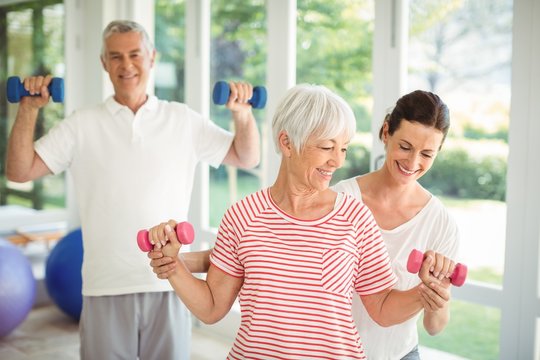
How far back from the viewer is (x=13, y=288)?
370 cm

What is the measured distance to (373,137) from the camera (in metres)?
2.98

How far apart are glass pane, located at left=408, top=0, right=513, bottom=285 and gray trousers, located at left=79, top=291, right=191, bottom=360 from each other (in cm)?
166

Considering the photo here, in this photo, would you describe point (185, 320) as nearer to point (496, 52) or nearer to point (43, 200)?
point (43, 200)

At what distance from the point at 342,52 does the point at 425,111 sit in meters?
2.38

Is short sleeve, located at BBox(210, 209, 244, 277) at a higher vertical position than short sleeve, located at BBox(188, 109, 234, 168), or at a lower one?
lower

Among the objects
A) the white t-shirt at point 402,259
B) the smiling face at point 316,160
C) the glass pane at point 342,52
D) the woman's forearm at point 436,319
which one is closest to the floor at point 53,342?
the glass pane at point 342,52

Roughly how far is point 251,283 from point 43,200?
3.74 m

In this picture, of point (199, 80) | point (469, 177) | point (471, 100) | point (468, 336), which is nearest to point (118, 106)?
point (199, 80)

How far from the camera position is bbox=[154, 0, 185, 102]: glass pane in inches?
174

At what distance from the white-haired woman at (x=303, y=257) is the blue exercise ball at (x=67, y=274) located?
8.55 ft

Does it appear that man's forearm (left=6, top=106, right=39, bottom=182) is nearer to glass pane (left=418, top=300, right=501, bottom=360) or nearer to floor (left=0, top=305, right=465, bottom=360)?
floor (left=0, top=305, right=465, bottom=360)

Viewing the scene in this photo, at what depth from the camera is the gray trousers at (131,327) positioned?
2.30m

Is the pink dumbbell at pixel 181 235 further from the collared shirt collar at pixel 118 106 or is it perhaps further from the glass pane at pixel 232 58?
the glass pane at pixel 232 58

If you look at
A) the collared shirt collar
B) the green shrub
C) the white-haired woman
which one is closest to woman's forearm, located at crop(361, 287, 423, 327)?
the white-haired woman
